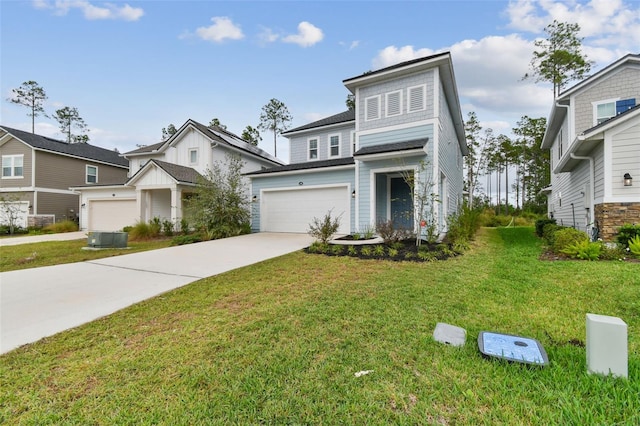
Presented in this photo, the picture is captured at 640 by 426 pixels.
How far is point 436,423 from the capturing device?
5.52 feet

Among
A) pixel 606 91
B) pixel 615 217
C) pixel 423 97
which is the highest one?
pixel 606 91

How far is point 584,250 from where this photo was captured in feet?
20.5

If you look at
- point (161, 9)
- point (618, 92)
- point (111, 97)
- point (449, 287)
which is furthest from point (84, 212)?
point (618, 92)

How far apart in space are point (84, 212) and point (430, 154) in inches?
840

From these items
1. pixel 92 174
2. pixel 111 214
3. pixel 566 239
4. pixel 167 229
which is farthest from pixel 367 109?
pixel 92 174

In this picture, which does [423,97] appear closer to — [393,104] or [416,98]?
[416,98]

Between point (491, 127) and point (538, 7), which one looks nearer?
point (538, 7)

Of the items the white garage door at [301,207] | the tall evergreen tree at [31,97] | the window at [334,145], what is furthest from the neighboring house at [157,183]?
the tall evergreen tree at [31,97]

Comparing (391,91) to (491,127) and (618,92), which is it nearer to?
(618,92)

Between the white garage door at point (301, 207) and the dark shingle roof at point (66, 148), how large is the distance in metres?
16.5

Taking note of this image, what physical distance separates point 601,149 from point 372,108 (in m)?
7.18

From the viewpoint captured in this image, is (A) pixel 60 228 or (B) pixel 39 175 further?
(B) pixel 39 175

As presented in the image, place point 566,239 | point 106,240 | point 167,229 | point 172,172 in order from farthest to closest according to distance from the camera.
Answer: point 172,172, point 167,229, point 106,240, point 566,239

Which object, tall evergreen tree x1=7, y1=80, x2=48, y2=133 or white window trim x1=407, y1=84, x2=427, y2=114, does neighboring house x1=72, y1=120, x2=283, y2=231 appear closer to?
white window trim x1=407, y1=84, x2=427, y2=114
